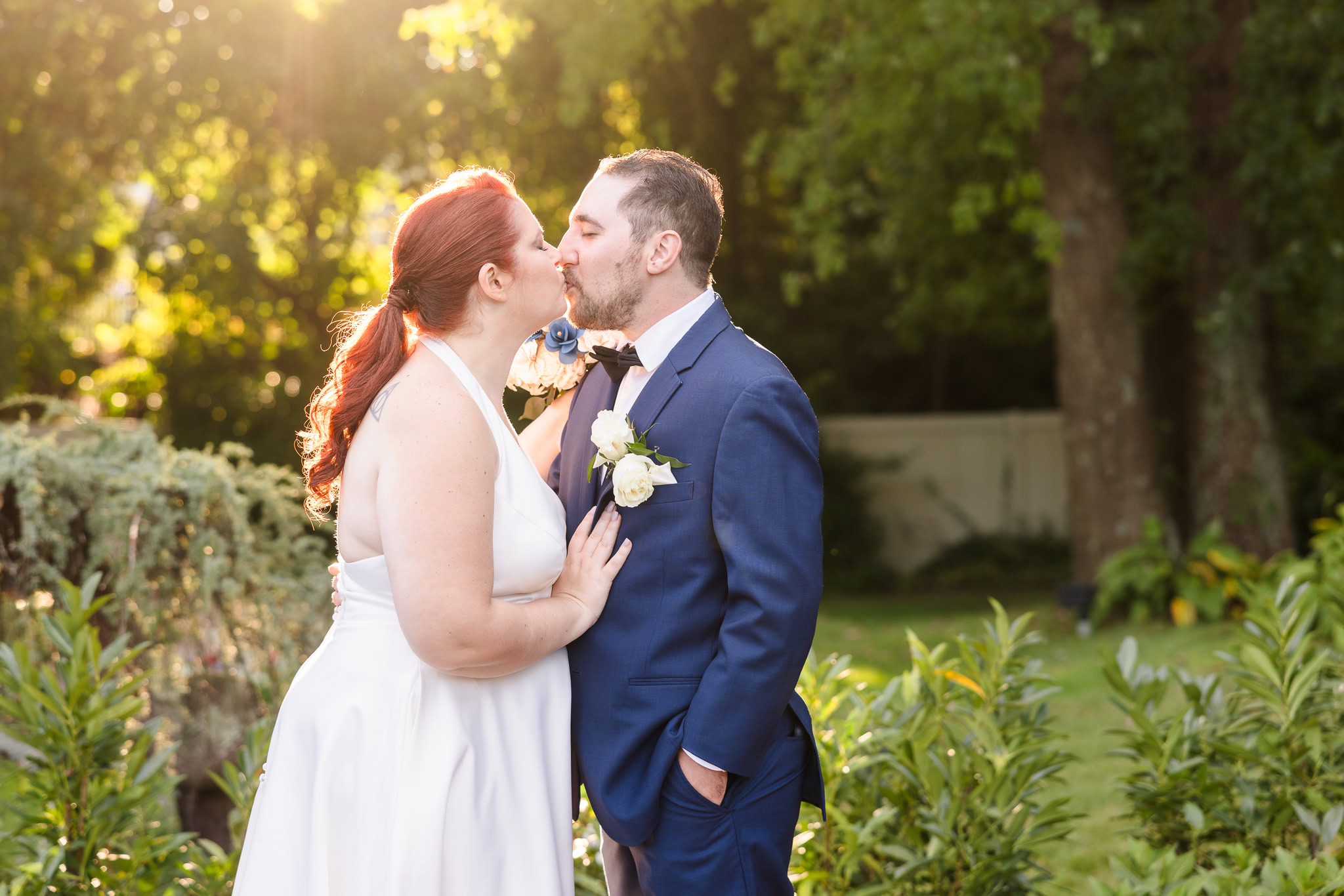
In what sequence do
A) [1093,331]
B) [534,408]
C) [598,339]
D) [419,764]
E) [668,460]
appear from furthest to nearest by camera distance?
[1093,331], [534,408], [598,339], [668,460], [419,764]

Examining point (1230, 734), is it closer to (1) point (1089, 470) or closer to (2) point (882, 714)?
(2) point (882, 714)

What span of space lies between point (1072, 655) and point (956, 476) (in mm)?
7184

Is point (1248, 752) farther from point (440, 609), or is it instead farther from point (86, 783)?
point (86, 783)

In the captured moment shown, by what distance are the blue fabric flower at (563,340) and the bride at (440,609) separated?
9.5 inches

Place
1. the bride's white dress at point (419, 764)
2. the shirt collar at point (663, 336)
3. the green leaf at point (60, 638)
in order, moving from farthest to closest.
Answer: the green leaf at point (60, 638) < the shirt collar at point (663, 336) < the bride's white dress at point (419, 764)

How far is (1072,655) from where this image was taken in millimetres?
9734

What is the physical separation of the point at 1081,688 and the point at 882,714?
18.3ft

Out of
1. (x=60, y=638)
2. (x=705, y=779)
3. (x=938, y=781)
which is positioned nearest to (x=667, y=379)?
(x=705, y=779)


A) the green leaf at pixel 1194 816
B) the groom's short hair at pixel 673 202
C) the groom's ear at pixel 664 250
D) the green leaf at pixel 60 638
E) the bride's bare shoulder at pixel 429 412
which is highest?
the groom's short hair at pixel 673 202

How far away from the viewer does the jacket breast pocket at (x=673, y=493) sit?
239 centimetres

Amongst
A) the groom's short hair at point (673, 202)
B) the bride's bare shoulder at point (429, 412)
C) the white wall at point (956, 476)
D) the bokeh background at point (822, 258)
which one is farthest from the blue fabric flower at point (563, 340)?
the white wall at point (956, 476)

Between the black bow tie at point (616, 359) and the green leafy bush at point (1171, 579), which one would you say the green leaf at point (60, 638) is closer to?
the black bow tie at point (616, 359)

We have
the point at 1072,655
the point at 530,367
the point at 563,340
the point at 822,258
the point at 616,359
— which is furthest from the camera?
the point at 822,258

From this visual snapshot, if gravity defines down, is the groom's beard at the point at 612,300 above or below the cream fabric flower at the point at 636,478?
above
